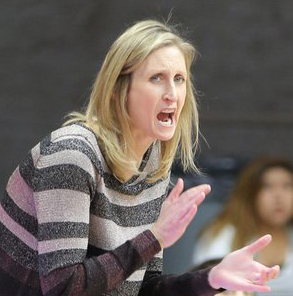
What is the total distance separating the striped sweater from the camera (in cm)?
232

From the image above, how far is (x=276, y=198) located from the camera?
13.7ft

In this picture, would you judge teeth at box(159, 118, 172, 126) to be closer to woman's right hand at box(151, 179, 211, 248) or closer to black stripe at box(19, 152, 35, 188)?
woman's right hand at box(151, 179, 211, 248)

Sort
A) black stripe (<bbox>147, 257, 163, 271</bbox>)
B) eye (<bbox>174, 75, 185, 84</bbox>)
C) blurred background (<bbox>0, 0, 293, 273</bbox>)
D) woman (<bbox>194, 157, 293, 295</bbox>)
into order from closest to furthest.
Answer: eye (<bbox>174, 75, 185, 84</bbox>) < black stripe (<bbox>147, 257, 163, 271</bbox>) < woman (<bbox>194, 157, 293, 295</bbox>) < blurred background (<bbox>0, 0, 293, 273</bbox>)

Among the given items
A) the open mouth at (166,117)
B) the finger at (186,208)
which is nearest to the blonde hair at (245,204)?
the open mouth at (166,117)

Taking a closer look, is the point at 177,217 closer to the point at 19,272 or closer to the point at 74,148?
the point at 74,148

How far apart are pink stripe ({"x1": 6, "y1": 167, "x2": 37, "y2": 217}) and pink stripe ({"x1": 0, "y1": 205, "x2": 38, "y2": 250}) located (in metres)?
0.04

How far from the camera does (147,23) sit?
253 cm

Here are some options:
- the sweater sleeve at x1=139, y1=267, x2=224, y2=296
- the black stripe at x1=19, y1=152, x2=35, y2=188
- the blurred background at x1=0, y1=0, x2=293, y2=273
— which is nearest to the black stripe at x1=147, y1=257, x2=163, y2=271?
the sweater sleeve at x1=139, y1=267, x2=224, y2=296

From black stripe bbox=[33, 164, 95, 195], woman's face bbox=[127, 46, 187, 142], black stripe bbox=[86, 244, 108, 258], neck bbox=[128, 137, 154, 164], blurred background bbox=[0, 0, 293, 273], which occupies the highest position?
woman's face bbox=[127, 46, 187, 142]

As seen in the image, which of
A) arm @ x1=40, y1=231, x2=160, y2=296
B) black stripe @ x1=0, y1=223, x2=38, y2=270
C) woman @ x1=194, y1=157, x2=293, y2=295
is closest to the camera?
arm @ x1=40, y1=231, x2=160, y2=296

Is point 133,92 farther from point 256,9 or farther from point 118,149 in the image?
point 256,9

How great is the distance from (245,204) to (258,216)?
0.23 feet

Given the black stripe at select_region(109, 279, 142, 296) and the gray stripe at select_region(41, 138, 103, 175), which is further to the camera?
the black stripe at select_region(109, 279, 142, 296)

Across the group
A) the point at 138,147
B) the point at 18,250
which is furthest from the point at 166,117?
the point at 18,250
